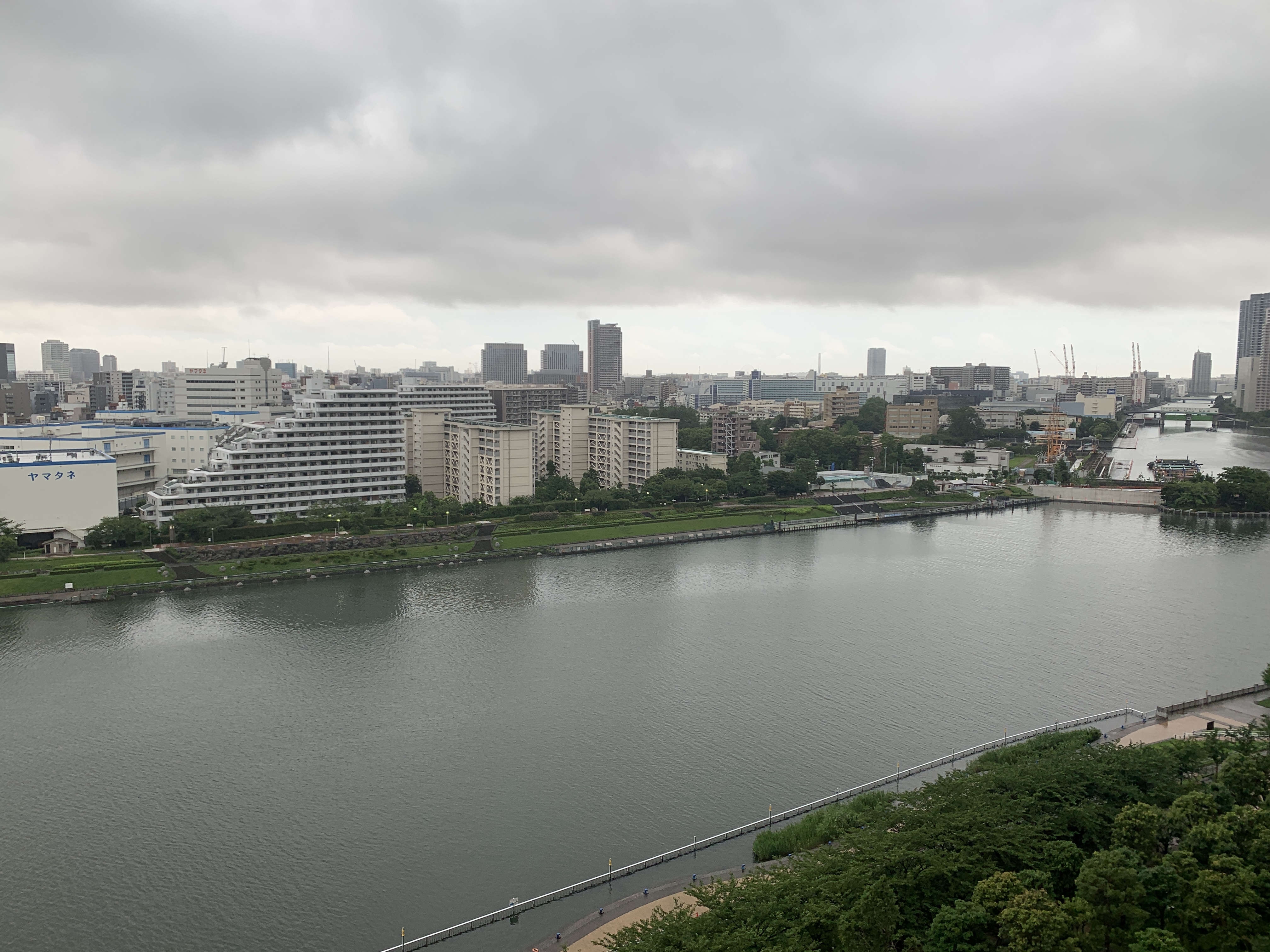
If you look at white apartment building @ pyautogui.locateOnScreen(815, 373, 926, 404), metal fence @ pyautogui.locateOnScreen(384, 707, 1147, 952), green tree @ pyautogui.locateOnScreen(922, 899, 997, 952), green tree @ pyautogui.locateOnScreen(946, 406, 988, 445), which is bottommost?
metal fence @ pyautogui.locateOnScreen(384, 707, 1147, 952)

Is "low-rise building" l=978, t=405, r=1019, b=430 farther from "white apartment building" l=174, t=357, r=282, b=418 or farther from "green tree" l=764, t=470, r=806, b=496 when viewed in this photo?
"white apartment building" l=174, t=357, r=282, b=418

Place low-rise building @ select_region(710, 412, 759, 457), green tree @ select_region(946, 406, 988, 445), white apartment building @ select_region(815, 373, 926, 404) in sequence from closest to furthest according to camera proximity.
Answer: low-rise building @ select_region(710, 412, 759, 457), green tree @ select_region(946, 406, 988, 445), white apartment building @ select_region(815, 373, 926, 404)

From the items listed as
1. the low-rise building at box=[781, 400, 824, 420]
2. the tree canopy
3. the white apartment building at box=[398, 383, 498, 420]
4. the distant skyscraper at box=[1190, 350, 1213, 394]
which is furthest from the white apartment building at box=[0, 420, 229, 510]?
the distant skyscraper at box=[1190, 350, 1213, 394]

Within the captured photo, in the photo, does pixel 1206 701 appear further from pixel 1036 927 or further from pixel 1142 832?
pixel 1036 927

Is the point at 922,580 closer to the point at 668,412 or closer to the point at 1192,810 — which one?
the point at 1192,810

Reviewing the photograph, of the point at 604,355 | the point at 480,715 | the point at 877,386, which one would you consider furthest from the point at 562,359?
the point at 480,715

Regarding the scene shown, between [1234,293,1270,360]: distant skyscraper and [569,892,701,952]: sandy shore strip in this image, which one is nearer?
[569,892,701,952]: sandy shore strip
